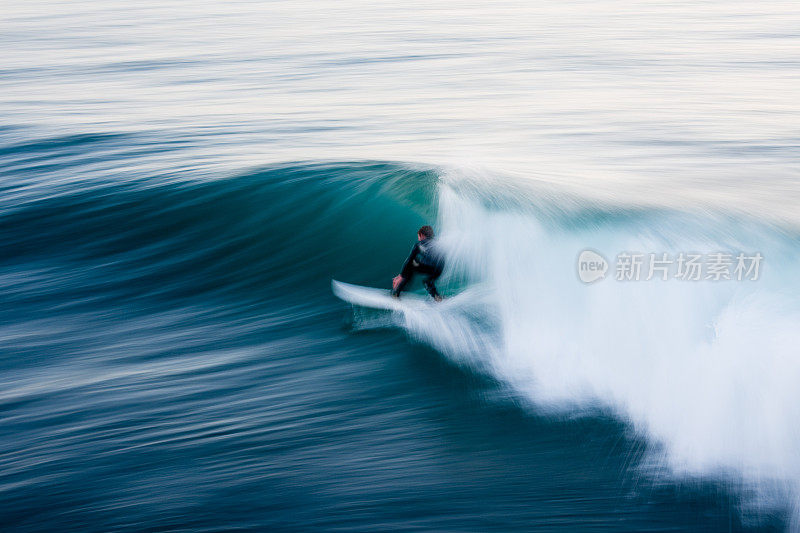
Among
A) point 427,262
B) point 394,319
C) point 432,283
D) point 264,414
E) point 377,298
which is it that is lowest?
point 264,414

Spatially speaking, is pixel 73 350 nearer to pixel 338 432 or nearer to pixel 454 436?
pixel 338 432

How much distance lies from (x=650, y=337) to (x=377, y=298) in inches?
109

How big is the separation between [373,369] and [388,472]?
1.70 m

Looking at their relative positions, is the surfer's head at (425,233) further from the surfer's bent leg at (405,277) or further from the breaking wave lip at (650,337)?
the breaking wave lip at (650,337)

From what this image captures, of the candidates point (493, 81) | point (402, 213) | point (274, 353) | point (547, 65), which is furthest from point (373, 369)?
point (547, 65)

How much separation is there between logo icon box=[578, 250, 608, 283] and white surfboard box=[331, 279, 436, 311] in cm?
144

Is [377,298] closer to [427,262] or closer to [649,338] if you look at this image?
[427,262]

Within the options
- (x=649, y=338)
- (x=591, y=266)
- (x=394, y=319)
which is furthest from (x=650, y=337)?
(x=394, y=319)

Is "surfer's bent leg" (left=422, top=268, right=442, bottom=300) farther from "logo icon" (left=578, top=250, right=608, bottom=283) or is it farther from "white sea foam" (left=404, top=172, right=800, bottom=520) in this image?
"logo icon" (left=578, top=250, right=608, bottom=283)

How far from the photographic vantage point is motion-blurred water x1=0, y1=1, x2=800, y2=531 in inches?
204

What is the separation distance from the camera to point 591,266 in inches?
331

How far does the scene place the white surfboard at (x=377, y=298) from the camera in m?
8.06

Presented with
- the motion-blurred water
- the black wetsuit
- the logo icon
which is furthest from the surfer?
the logo icon

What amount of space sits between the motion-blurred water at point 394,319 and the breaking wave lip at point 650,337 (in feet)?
0.08
